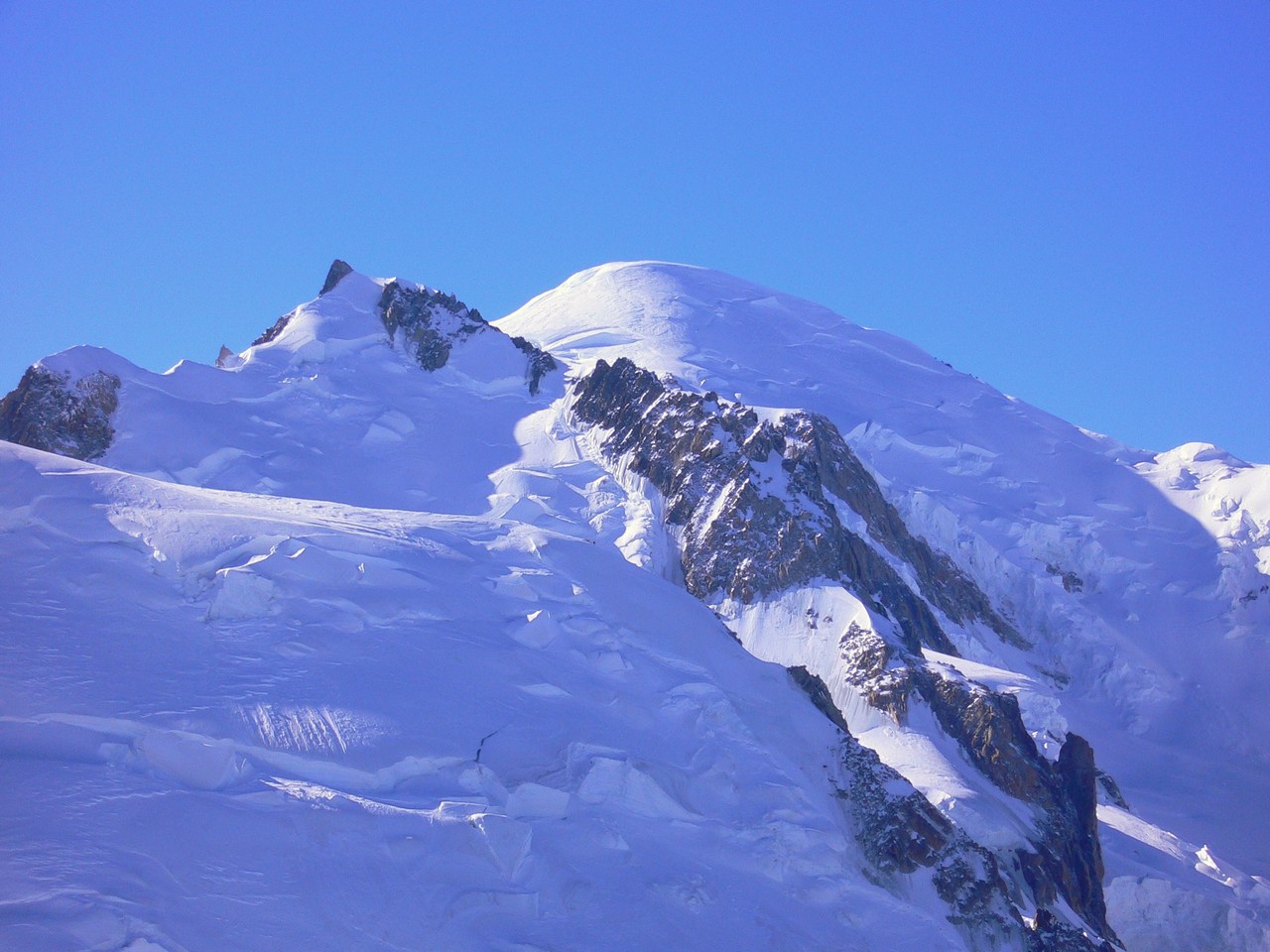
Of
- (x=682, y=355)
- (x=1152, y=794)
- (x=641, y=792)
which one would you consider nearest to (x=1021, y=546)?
(x=1152, y=794)

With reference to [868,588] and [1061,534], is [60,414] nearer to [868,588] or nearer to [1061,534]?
[868,588]

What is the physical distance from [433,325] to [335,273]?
8.30 meters

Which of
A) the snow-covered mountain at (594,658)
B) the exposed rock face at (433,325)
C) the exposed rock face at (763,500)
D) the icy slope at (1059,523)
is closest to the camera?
the snow-covered mountain at (594,658)

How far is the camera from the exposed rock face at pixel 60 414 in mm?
51062

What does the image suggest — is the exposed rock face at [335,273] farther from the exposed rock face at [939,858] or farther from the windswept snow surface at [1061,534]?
the exposed rock face at [939,858]

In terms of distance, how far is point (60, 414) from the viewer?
52.0 meters

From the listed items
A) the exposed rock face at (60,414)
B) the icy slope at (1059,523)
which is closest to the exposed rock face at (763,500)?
the icy slope at (1059,523)

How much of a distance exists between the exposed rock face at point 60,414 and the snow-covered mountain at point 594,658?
0.20m

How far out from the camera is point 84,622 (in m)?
25.8

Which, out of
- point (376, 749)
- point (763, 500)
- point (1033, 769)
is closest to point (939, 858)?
point (376, 749)

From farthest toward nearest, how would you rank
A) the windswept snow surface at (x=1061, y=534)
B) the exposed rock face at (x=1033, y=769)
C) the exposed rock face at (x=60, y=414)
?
1. the windswept snow surface at (x=1061, y=534)
2. the exposed rock face at (x=60, y=414)
3. the exposed rock face at (x=1033, y=769)

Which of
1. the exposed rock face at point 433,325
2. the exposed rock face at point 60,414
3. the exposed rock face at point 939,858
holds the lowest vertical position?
the exposed rock face at point 939,858

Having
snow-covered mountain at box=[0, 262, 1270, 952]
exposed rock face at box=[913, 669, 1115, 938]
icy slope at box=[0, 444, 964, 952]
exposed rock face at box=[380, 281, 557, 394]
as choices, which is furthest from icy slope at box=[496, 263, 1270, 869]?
icy slope at box=[0, 444, 964, 952]

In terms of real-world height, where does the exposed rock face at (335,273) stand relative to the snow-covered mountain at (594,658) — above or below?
above
